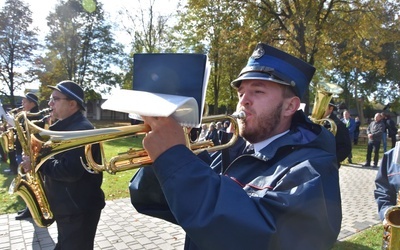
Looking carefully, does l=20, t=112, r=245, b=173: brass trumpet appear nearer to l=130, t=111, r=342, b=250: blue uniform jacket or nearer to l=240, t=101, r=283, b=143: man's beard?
l=240, t=101, r=283, b=143: man's beard

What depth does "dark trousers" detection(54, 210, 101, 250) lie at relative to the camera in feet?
11.4

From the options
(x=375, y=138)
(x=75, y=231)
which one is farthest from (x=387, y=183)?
(x=375, y=138)

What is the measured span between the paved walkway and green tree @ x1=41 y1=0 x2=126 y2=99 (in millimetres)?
32184

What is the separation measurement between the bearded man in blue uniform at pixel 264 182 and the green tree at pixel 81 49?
3707 centimetres

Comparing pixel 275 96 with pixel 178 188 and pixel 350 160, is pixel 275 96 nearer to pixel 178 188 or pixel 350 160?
pixel 178 188

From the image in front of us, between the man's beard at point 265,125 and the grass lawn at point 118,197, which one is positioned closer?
the man's beard at point 265,125

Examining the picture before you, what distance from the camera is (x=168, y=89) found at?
5.21 feet

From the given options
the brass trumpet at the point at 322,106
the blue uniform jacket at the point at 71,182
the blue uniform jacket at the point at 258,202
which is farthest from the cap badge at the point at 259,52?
the brass trumpet at the point at 322,106

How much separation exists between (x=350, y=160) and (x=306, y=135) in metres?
13.7

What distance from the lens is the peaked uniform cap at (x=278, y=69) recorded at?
1.92 m

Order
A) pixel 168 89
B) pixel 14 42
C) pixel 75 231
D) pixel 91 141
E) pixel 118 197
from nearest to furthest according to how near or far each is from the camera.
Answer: pixel 168 89, pixel 91 141, pixel 75 231, pixel 118 197, pixel 14 42

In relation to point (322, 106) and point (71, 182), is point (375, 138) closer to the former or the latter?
point (322, 106)

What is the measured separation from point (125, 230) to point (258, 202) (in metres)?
4.94

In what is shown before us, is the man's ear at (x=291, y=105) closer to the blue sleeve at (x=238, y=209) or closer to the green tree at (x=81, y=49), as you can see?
the blue sleeve at (x=238, y=209)
